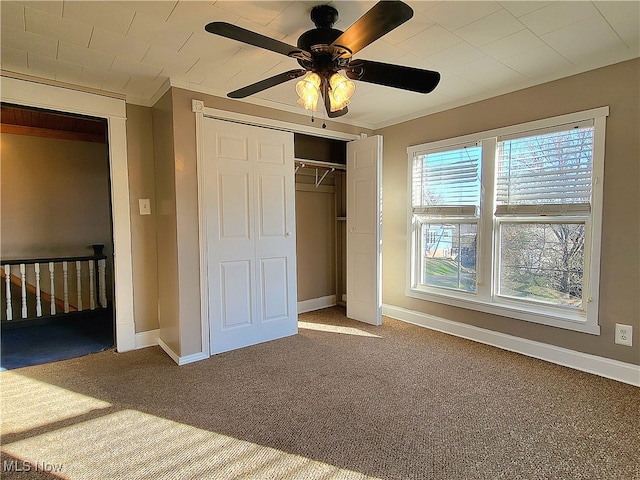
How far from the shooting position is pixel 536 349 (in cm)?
287

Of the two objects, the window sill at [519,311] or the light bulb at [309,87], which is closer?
the light bulb at [309,87]

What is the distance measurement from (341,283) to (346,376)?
7.31 ft

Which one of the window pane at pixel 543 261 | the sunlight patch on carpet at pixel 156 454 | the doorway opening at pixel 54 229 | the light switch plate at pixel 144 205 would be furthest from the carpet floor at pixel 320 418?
the doorway opening at pixel 54 229

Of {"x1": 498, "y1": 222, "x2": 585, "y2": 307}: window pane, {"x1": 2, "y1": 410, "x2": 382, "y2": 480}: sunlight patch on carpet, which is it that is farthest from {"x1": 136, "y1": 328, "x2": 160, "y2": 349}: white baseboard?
{"x1": 498, "y1": 222, "x2": 585, "y2": 307}: window pane

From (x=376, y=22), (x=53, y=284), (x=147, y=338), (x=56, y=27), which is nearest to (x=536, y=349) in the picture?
(x=376, y=22)

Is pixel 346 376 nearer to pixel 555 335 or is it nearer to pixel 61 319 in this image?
pixel 555 335

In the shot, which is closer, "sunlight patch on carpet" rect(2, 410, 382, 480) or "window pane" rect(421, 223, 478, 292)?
"sunlight patch on carpet" rect(2, 410, 382, 480)

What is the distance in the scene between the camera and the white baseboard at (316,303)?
14.4ft

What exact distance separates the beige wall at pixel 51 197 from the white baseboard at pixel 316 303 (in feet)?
8.37

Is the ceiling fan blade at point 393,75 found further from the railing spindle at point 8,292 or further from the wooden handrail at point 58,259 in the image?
the railing spindle at point 8,292

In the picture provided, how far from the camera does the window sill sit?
264cm

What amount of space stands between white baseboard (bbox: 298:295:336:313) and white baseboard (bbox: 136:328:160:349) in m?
1.68

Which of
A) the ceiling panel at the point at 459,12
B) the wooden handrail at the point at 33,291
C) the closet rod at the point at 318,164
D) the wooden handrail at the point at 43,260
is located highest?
the ceiling panel at the point at 459,12

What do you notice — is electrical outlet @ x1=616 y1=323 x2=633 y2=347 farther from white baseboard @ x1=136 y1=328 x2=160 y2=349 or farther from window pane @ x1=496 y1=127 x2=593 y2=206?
white baseboard @ x1=136 y1=328 x2=160 y2=349
